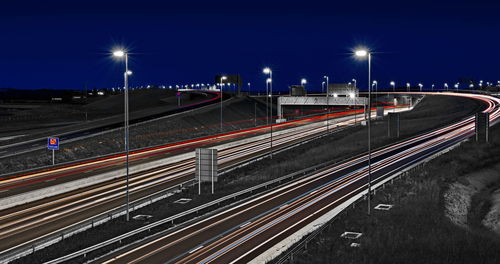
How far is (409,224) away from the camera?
110ft

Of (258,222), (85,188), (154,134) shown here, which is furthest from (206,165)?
(154,134)

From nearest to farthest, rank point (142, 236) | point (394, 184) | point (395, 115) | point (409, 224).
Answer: point (142, 236)
point (409, 224)
point (394, 184)
point (395, 115)

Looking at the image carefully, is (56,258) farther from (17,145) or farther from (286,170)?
(17,145)

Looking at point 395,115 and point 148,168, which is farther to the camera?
point 395,115

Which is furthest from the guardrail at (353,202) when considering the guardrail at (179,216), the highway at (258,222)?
the guardrail at (179,216)

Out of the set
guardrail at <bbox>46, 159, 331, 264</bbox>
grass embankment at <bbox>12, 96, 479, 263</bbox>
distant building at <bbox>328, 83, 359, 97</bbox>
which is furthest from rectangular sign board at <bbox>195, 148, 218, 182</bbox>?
distant building at <bbox>328, 83, 359, 97</bbox>

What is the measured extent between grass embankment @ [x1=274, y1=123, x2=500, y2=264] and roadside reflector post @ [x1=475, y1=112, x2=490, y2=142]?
25.3 metres

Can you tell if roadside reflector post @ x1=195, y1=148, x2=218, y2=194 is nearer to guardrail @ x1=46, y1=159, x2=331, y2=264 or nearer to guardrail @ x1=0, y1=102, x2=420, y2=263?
guardrail @ x1=0, y1=102, x2=420, y2=263

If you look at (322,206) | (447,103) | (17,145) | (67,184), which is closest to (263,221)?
(322,206)

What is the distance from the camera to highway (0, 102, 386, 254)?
3581cm

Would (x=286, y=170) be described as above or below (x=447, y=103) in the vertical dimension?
below

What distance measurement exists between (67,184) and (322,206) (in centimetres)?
2341

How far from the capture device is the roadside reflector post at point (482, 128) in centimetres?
7056

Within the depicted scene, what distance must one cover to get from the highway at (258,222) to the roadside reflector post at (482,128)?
1588 centimetres
